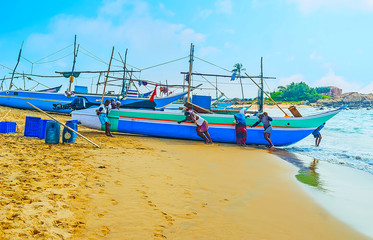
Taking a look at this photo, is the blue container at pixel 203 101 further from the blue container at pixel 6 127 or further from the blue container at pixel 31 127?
the blue container at pixel 6 127

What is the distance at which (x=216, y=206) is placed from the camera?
3426mm

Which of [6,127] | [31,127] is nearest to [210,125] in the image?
[31,127]

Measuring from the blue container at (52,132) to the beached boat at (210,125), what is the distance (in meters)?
4.82

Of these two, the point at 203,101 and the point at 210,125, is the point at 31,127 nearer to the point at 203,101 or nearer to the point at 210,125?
the point at 210,125

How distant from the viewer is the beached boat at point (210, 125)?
35.7 ft

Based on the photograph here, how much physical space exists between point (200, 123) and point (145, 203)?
7.56 m

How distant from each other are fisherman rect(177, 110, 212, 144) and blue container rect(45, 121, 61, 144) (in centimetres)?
554

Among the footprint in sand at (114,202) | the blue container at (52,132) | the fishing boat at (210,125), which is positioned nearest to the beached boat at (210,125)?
the fishing boat at (210,125)

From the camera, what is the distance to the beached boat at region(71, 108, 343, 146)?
10.9 m

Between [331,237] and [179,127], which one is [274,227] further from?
[179,127]

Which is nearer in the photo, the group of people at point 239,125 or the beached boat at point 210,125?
the group of people at point 239,125

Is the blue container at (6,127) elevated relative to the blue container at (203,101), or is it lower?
lower

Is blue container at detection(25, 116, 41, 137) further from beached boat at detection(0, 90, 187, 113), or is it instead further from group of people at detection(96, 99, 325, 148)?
beached boat at detection(0, 90, 187, 113)

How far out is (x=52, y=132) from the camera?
710 cm
